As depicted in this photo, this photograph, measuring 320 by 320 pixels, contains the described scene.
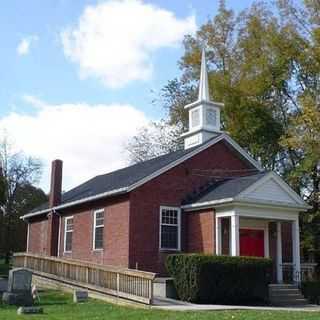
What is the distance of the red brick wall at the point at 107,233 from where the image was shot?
25891 mm

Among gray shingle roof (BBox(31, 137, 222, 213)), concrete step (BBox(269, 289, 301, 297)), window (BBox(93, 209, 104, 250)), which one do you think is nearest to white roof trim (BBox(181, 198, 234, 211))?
gray shingle roof (BBox(31, 137, 222, 213))

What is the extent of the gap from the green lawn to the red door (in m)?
8.49

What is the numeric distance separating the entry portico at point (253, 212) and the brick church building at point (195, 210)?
41 mm

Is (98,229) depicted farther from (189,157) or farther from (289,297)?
(289,297)

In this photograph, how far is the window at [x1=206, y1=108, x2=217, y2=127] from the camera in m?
30.4

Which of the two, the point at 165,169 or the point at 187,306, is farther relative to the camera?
the point at 165,169

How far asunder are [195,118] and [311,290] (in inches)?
421

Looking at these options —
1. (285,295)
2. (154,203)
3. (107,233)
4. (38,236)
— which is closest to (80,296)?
(107,233)

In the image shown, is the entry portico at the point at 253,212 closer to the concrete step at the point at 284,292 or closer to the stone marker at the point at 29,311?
the concrete step at the point at 284,292

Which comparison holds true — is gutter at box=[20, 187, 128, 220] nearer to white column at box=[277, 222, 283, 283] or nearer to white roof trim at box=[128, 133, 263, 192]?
white roof trim at box=[128, 133, 263, 192]

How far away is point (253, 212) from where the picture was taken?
2462 cm

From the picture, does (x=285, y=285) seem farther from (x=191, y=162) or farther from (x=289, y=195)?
(x=191, y=162)

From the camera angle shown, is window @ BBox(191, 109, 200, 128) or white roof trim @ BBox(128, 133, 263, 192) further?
window @ BBox(191, 109, 200, 128)

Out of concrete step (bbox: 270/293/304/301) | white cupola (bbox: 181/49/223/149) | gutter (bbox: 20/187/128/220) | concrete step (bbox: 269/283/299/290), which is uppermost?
white cupola (bbox: 181/49/223/149)
